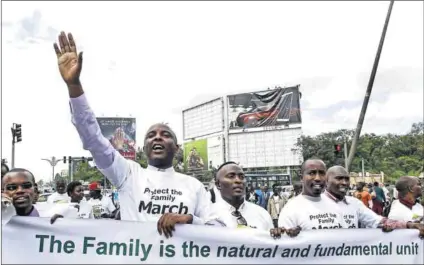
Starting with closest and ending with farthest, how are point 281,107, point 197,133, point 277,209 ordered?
point 277,209 → point 281,107 → point 197,133

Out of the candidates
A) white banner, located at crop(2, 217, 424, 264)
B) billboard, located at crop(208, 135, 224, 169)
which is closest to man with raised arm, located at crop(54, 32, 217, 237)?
white banner, located at crop(2, 217, 424, 264)

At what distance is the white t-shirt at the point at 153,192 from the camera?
3.16m

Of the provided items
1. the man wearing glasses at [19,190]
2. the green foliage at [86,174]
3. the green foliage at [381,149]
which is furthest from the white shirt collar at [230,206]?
the green foliage at [86,174]

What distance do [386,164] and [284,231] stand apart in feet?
229

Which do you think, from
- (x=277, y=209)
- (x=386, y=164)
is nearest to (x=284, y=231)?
(x=277, y=209)

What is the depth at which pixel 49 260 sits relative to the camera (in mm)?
2934

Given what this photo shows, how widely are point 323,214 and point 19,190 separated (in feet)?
7.15

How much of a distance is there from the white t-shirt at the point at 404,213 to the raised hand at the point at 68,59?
3.36 metres

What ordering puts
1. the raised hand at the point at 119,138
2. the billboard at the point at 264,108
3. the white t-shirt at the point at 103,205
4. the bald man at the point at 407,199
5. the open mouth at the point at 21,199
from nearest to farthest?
1. the open mouth at the point at 21,199
2. the bald man at the point at 407,199
3. the white t-shirt at the point at 103,205
4. the raised hand at the point at 119,138
5. the billboard at the point at 264,108

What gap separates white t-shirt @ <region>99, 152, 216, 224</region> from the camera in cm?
316

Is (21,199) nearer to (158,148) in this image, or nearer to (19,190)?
(19,190)

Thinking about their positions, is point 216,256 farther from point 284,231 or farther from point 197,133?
point 197,133

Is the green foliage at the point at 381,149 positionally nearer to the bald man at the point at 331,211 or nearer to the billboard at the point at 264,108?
the billboard at the point at 264,108

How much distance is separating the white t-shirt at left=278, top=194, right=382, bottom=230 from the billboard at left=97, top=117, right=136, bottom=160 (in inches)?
1612
